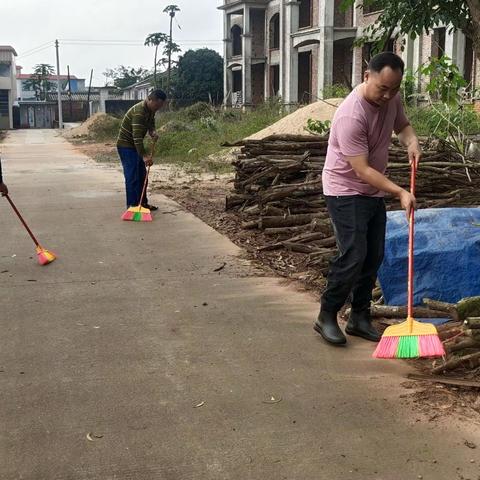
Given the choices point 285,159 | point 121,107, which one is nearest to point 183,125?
point 285,159

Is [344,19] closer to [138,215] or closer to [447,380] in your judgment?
[138,215]

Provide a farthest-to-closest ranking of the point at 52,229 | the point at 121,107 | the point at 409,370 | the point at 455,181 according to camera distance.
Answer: the point at 121,107
the point at 52,229
the point at 455,181
the point at 409,370

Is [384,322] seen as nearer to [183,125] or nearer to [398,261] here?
[398,261]

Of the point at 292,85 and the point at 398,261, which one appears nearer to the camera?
the point at 398,261

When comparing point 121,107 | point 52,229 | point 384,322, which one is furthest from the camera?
point 121,107

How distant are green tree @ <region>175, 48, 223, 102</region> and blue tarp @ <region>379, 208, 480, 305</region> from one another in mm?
42783

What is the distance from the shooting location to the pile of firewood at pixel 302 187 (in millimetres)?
6828

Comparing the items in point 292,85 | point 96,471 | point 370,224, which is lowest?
point 96,471

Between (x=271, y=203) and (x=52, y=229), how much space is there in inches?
113

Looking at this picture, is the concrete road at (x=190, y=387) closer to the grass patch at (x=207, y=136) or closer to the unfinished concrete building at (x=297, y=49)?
the grass patch at (x=207, y=136)

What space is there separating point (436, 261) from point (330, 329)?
2.99 ft

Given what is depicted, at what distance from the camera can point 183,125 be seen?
94.5 feet

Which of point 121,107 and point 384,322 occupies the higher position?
point 121,107

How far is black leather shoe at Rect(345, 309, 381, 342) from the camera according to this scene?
437 cm
